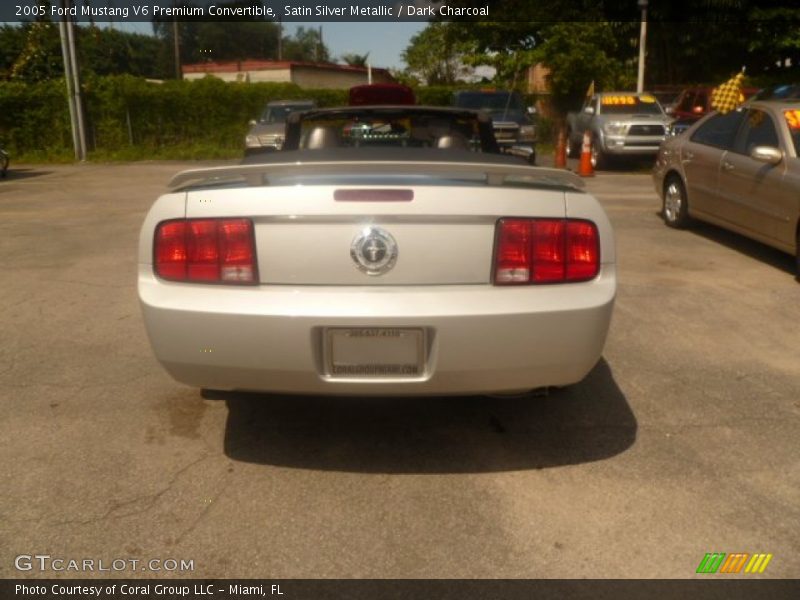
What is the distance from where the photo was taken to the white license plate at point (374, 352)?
3.13 meters

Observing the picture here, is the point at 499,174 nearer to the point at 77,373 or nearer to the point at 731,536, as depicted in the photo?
the point at 731,536

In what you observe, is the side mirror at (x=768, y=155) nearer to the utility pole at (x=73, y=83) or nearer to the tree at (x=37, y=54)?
the utility pole at (x=73, y=83)

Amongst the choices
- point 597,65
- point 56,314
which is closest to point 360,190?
point 56,314

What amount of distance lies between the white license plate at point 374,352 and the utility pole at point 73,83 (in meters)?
21.6

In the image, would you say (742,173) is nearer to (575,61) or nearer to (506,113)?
(506,113)

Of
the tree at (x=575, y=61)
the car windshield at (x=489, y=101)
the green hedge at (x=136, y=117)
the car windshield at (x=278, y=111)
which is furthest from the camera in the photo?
the tree at (x=575, y=61)

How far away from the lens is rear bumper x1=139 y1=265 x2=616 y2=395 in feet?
10.2

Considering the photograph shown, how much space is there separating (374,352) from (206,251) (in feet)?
2.56

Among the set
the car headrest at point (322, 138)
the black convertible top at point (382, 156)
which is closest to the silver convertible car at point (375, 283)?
the black convertible top at point (382, 156)

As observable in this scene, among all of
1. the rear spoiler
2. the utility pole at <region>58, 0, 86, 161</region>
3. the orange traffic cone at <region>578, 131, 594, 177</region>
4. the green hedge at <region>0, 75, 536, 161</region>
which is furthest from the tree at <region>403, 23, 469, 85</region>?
the rear spoiler

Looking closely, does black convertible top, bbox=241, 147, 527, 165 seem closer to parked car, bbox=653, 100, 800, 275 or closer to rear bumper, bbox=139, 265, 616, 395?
rear bumper, bbox=139, 265, 616, 395

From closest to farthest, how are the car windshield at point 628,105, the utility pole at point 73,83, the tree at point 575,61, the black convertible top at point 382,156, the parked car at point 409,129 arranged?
the black convertible top at point 382,156, the parked car at point 409,129, the car windshield at point 628,105, the utility pole at point 73,83, the tree at point 575,61
